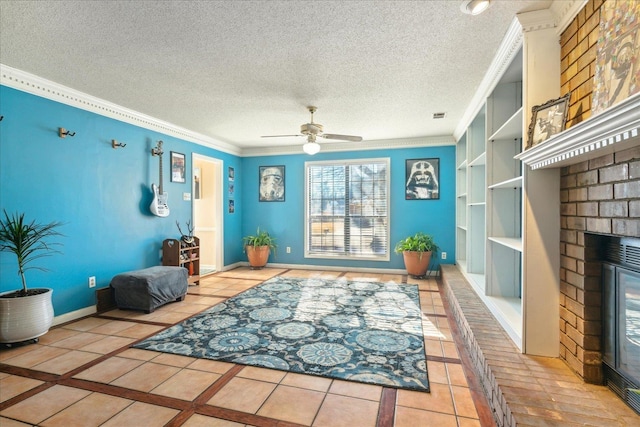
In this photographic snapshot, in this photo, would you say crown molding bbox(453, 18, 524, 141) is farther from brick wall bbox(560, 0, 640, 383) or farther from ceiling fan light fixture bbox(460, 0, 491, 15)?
ceiling fan light fixture bbox(460, 0, 491, 15)

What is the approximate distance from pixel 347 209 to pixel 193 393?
14.4ft

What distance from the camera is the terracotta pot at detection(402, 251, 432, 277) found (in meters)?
5.06

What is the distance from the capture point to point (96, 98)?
3.43 m

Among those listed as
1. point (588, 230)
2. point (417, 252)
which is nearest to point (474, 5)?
point (588, 230)

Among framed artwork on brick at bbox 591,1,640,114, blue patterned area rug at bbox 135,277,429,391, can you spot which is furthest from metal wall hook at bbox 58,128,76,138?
framed artwork on brick at bbox 591,1,640,114

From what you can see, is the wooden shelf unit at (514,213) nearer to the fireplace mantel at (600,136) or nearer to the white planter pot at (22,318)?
the fireplace mantel at (600,136)

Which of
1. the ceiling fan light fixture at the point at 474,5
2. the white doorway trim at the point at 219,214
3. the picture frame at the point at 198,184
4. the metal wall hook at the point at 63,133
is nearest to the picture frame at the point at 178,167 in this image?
the white doorway trim at the point at 219,214

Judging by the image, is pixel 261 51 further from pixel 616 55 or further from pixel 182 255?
pixel 182 255

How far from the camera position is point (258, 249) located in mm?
5934

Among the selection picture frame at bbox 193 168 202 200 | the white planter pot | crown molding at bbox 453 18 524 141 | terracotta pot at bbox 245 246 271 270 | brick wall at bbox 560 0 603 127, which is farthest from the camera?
picture frame at bbox 193 168 202 200

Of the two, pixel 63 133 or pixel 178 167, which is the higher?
pixel 63 133

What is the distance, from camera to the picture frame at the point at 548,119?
172 cm

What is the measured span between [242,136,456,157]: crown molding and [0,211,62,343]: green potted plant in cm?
389

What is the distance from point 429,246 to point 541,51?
357 cm
